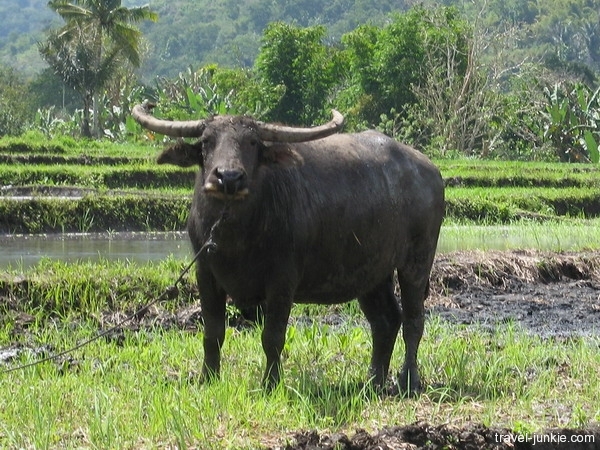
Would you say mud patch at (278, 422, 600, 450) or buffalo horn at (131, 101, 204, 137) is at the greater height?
buffalo horn at (131, 101, 204, 137)

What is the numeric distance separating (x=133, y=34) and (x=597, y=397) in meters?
37.1

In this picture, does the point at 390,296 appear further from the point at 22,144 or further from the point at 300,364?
the point at 22,144

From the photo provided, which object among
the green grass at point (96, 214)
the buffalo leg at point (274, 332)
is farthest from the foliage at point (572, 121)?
the buffalo leg at point (274, 332)

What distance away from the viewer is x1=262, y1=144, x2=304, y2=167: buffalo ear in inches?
203

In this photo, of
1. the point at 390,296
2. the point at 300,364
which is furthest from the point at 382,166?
the point at 300,364

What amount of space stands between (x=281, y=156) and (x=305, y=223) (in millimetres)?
372

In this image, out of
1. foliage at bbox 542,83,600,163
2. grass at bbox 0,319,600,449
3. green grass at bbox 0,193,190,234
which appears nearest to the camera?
grass at bbox 0,319,600,449

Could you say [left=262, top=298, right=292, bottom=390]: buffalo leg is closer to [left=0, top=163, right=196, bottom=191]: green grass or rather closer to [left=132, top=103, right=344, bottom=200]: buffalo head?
[left=132, top=103, right=344, bottom=200]: buffalo head

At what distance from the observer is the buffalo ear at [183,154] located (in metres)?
5.13

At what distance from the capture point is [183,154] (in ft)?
16.9

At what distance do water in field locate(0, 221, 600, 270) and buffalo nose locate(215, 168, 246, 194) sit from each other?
18.6 feet

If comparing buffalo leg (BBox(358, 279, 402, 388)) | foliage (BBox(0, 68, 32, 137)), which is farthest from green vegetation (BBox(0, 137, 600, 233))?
foliage (BBox(0, 68, 32, 137))

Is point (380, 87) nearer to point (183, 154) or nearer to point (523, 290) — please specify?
point (523, 290)

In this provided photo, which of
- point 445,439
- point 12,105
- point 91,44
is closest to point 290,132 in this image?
point 445,439
